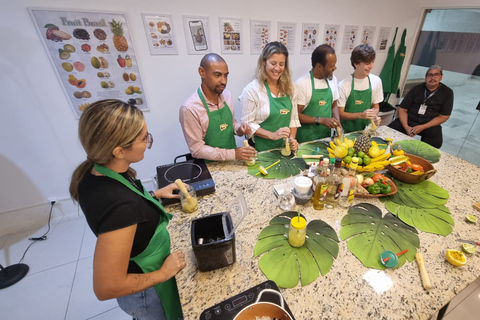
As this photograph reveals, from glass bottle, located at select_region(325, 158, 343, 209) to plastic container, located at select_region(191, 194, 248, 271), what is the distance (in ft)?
1.78

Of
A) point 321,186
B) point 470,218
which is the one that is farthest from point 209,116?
point 470,218

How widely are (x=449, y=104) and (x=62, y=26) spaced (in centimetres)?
432

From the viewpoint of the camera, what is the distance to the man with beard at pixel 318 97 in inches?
78.5

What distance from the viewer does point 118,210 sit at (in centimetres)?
73

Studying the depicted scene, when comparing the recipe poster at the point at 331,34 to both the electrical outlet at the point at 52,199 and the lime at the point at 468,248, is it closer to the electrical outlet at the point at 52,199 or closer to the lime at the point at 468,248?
the lime at the point at 468,248

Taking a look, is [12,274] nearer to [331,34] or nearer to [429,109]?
[331,34]

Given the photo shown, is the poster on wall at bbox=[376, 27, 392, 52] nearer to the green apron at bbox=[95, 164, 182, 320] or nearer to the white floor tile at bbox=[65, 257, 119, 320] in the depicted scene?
the green apron at bbox=[95, 164, 182, 320]

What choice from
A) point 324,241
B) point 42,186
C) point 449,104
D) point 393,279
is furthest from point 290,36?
point 42,186

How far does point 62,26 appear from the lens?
1805 millimetres

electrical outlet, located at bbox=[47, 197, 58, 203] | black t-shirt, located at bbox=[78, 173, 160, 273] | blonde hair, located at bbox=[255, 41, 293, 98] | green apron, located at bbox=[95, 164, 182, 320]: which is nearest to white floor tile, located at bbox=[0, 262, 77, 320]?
electrical outlet, located at bbox=[47, 197, 58, 203]

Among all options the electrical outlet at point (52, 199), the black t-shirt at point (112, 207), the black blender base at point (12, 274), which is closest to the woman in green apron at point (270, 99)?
the black t-shirt at point (112, 207)

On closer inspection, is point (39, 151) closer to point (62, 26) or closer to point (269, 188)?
point (62, 26)

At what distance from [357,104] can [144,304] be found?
8.70ft

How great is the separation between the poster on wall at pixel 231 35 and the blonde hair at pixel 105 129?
193cm
